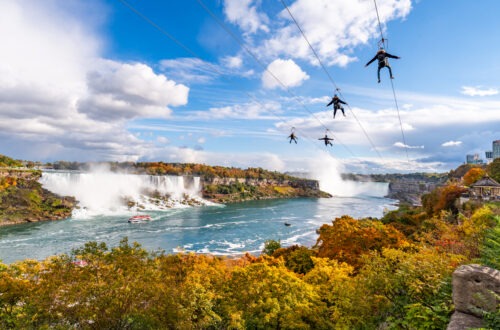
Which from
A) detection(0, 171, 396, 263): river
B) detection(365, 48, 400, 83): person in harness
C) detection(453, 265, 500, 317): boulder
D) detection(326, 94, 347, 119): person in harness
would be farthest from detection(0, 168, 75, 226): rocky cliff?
detection(453, 265, 500, 317): boulder

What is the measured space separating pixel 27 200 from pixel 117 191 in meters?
24.6

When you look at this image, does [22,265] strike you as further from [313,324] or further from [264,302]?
[313,324]

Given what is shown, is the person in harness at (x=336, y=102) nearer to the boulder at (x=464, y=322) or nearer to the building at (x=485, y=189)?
the boulder at (x=464, y=322)

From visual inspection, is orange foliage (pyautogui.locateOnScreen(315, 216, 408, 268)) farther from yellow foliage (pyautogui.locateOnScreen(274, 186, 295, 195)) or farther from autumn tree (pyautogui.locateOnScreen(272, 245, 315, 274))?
yellow foliage (pyautogui.locateOnScreen(274, 186, 295, 195))

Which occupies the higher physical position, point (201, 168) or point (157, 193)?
point (201, 168)

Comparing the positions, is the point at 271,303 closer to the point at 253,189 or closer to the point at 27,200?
the point at 27,200

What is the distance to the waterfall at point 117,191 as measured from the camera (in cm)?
7230

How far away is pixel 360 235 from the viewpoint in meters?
20.0

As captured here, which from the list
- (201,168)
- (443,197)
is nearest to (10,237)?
(443,197)

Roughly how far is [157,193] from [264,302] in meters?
87.9

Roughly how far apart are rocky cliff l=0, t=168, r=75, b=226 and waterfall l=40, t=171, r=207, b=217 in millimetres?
2535

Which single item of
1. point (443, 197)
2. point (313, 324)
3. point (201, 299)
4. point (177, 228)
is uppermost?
point (443, 197)

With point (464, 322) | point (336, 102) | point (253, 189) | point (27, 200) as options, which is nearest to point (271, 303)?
point (464, 322)

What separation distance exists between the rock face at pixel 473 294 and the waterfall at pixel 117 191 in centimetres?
7136
